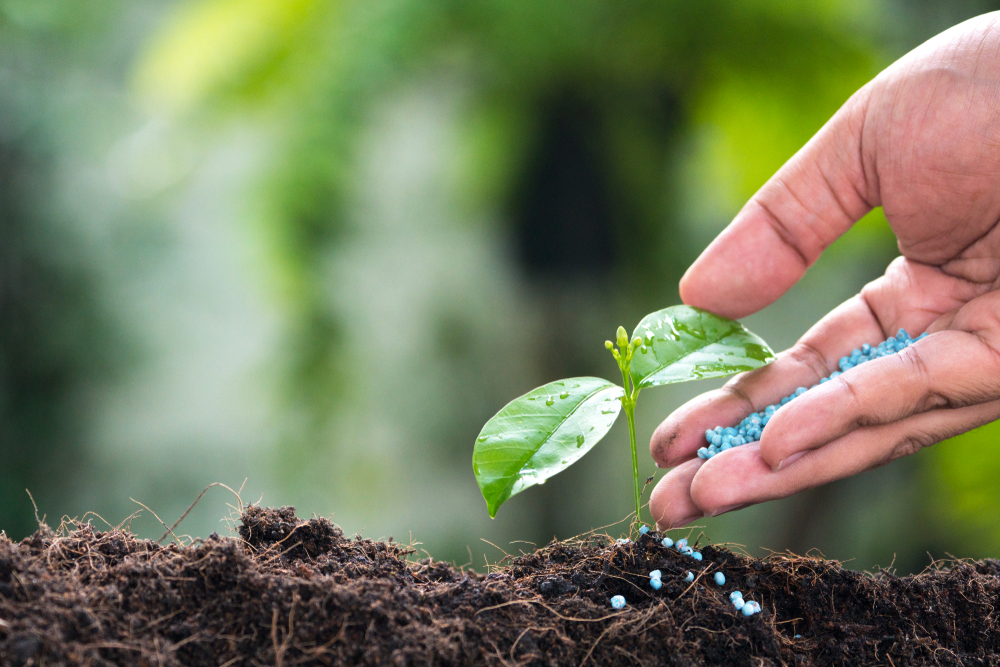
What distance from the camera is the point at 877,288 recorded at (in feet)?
3.07

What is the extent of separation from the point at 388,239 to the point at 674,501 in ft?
5.23

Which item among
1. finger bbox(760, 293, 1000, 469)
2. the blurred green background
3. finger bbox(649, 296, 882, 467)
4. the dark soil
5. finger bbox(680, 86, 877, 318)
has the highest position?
the blurred green background

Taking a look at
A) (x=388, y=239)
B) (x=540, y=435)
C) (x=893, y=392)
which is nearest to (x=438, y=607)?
(x=540, y=435)

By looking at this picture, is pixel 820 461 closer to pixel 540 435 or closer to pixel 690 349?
pixel 690 349

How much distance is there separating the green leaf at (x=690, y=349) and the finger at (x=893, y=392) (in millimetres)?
77

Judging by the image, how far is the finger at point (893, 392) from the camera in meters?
0.66

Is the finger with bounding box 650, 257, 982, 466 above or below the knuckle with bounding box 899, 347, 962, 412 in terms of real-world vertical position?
above

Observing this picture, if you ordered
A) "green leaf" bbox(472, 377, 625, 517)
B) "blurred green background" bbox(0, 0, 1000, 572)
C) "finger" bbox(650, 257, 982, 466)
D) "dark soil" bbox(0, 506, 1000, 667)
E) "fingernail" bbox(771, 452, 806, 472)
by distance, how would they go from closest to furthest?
"dark soil" bbox(0, 506, 1000, 667) < "green leaf" bbox(472, 377, 625, 517) < "fingernail" bbox(771, 452, 806, 472) < "finger" bbox(650, 257, 982, 466) < "blurred green background" bbox(0, 0, 1000, 572)

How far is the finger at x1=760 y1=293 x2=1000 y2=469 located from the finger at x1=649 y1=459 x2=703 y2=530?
3.7 inches

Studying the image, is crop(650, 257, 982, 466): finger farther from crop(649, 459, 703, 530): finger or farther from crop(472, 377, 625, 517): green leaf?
crop(472, 377, 625, 517): green leaf

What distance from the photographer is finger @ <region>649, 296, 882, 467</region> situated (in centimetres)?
77

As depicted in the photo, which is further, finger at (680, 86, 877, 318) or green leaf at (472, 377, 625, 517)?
finger at (680, 86, 877, 318)

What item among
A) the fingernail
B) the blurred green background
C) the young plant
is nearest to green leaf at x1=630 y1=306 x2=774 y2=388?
the young plant

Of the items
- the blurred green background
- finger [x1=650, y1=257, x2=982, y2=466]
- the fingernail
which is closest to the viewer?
the fingernail
